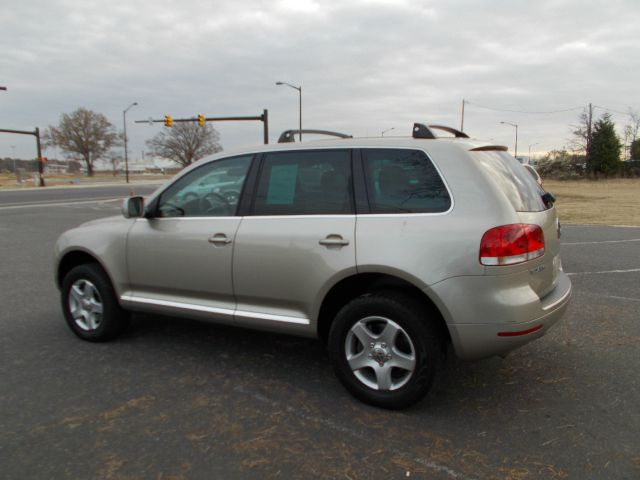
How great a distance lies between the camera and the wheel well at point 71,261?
4586 mm

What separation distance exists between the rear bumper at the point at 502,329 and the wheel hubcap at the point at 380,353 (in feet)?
1.01

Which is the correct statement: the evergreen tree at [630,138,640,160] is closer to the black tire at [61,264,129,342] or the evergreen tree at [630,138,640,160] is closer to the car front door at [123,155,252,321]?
the car front door at [123,155,252,321]

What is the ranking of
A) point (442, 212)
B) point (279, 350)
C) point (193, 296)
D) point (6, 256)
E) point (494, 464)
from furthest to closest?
point (6, 256), point (279, 350), point (193, 296), point (442, 212), point (494, 464)

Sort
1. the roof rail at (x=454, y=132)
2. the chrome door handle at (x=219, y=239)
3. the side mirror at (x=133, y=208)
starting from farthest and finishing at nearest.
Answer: the side mirror at (x=133, y=208) → the roof rail at (x=454, y=132) → the chrome door handle at (x=219, y=239)

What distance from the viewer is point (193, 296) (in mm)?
3939

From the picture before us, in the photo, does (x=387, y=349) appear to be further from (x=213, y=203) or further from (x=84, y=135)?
(x=84, y=135)

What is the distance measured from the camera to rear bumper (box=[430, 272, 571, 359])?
2.92 metres

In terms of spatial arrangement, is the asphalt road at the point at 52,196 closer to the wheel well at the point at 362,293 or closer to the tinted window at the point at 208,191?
the tinted window at the point at 208,191

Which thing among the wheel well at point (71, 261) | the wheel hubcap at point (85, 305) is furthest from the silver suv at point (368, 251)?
the wheel well at point (71, 261)

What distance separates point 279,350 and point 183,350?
807mm

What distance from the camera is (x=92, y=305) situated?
4418mm

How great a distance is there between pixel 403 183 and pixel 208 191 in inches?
63.6

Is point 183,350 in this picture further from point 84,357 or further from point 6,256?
point 6,256

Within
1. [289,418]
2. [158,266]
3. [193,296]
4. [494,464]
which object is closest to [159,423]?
[289,418]
